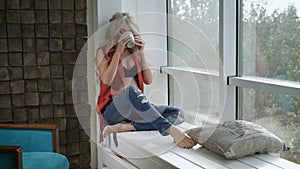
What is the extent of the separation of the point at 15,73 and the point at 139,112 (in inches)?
41.0

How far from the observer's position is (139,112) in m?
2.43

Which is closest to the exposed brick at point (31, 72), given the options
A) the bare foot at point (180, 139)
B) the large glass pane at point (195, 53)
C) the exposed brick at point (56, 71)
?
the exposed brick at point (56, 71)

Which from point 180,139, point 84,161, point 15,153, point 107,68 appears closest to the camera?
point 15,153

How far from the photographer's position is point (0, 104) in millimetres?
2947

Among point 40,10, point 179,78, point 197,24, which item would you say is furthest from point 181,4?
point 40,10

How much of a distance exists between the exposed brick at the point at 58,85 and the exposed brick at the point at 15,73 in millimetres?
234

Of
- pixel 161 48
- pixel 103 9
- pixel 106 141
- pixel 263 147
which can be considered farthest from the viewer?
pixel 161 48

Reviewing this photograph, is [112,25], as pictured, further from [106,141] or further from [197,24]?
[106,141]

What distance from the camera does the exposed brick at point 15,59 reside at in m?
2.93

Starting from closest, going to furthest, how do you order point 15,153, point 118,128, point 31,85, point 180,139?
1. point 15,153
2. point 180,139
3. point 118,128
4. point 31,85

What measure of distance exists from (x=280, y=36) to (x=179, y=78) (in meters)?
1.05

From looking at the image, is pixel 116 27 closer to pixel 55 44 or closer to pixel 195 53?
pixel 55 44

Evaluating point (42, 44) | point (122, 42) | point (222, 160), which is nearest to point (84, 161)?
point (42, 44)

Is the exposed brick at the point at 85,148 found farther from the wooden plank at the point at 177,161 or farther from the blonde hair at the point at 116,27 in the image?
the wooden plank at the point at 177,161
